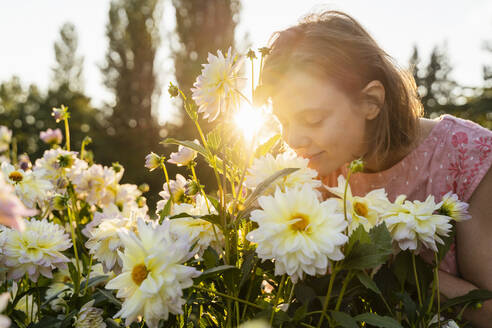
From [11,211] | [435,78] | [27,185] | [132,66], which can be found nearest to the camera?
[11,211]

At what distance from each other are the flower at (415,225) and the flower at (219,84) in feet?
0.92

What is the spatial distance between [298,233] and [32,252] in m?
0.44

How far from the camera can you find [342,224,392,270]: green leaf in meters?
0.45

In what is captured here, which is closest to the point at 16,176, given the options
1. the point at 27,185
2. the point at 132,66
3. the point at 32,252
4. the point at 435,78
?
the point at 27,185

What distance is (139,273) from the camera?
448 mm

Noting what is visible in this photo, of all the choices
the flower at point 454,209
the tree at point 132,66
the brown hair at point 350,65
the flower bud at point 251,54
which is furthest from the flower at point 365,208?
the tree at point 132,66

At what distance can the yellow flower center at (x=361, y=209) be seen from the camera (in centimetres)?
58

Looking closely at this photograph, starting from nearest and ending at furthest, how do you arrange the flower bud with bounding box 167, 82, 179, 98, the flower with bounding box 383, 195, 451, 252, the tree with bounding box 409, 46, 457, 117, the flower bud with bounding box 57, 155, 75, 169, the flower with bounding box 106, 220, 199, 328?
the flower with bounding box 106, 220, 199, 328, the flower with bounding box 383, 195, 451, 252, the flower bud with bounding box 167, 82, 179, 98, the flower bud with bounding box 57, 155, 75, 169, the tree with bounding box 409, 46, 457, 117

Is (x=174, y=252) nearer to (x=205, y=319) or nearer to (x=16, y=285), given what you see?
(x=205, y=319)

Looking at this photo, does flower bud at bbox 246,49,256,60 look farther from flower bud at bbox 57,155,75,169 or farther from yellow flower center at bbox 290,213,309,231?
flower bud at bbox 57,155,75,169

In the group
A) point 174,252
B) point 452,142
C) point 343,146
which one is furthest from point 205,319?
point 452,142

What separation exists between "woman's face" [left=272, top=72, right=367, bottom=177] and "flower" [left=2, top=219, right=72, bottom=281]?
1.83 ft

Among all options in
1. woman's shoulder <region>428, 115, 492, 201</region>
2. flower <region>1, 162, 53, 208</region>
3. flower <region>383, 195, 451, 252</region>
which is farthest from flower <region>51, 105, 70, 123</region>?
woman's shoulder <region>428, 115, 492, 201</region>

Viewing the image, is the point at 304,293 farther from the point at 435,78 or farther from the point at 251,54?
the point at 435,78
